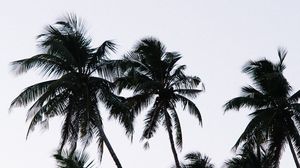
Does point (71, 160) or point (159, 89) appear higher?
point (159, 89)

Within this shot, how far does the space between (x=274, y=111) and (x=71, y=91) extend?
Answer: 10.8 meters

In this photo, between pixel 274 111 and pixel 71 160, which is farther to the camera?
pixel 274 111

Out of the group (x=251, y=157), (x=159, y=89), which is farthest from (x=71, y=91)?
(x=251, y=157)

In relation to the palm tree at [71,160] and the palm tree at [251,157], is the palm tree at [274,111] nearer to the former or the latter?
the palm tree at [251,157]

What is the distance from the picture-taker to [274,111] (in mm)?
28078

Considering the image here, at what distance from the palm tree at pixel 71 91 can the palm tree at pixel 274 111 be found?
7.23 meters

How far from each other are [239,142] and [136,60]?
23.2 feet

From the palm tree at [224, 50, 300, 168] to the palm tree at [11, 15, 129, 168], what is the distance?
23.7 feet

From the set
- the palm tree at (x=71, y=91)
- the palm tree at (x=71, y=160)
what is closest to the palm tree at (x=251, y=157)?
the palm tree at (x=71, y=91)

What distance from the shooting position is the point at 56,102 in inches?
961

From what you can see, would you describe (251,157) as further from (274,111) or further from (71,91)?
(71,91)

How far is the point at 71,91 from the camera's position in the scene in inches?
990

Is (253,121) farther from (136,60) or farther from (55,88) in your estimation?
(55,88)

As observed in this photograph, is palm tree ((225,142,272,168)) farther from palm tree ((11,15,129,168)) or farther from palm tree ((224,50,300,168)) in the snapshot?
palm tree ((11,15,129,168))
